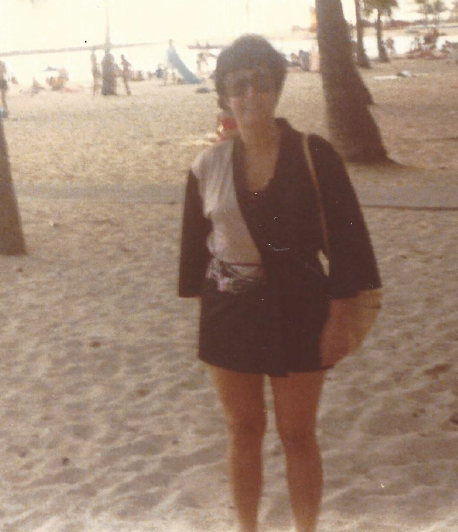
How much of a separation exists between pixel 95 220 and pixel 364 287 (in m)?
7.83

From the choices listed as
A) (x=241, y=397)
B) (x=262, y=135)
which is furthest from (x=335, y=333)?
(x=262, y=135)

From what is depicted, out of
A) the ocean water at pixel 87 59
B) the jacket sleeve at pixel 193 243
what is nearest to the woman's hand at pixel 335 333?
the jacket sleeve at pixel 193 243

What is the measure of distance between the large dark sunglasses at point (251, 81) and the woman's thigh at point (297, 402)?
2.67 ft

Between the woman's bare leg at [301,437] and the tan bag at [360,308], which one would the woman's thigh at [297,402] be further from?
the tan bag at [360,308]

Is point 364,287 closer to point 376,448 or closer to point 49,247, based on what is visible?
point 376,448

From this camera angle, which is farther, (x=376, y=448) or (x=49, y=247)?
(x=49, y=247)

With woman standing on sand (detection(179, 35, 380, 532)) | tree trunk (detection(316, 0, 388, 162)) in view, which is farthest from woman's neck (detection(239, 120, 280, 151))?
tree trunk (detection(316, 0, 388, 162))

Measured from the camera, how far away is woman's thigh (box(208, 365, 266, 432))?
2.68 metres

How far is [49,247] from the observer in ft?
29.2

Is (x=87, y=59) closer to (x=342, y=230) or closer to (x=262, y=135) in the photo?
(x=262, y=135)

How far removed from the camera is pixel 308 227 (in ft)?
8.21

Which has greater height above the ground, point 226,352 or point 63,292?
point 226,352

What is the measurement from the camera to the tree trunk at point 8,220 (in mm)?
8602

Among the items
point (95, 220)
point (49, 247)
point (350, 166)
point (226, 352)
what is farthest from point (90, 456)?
point (350, 166)
